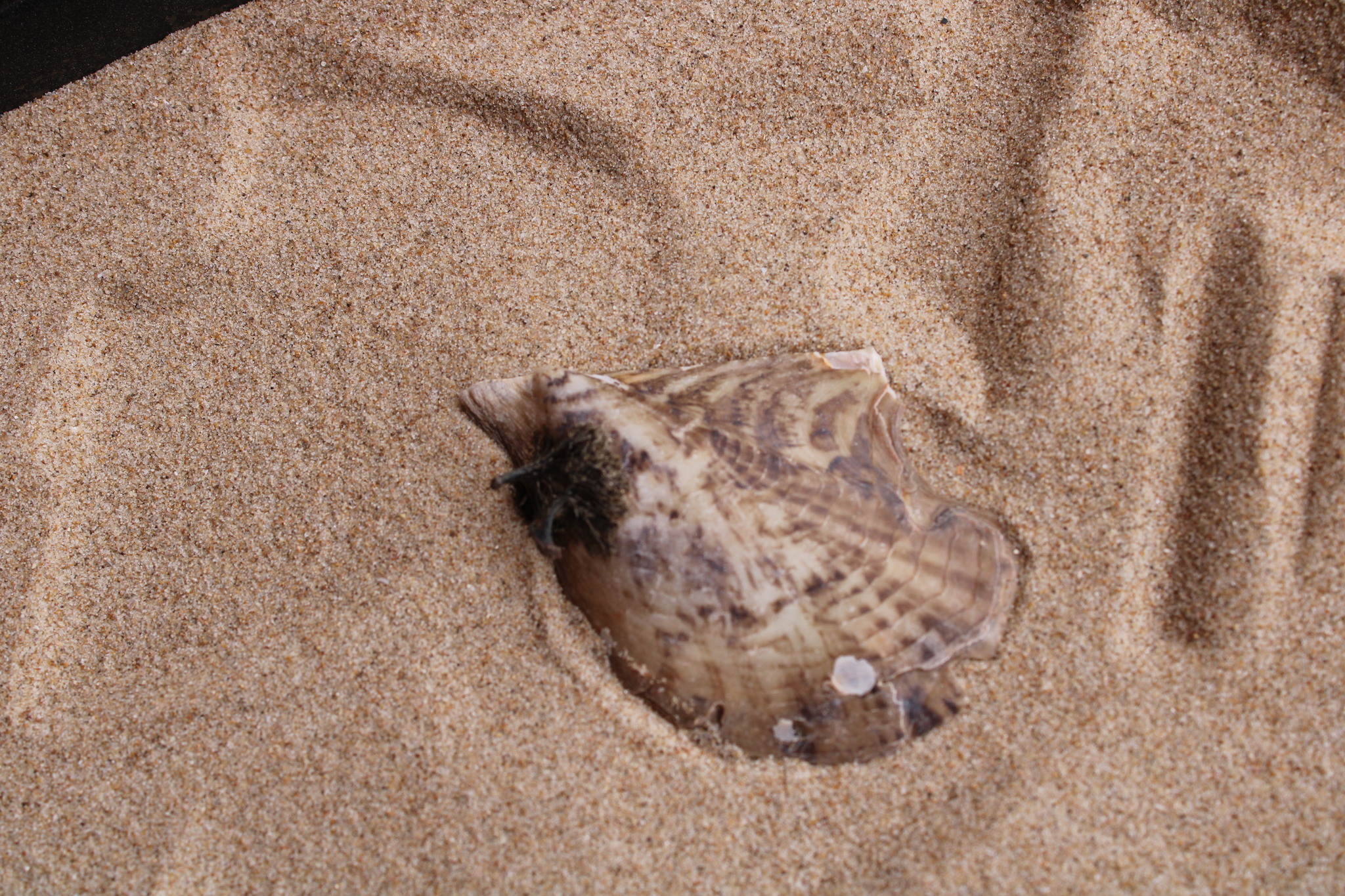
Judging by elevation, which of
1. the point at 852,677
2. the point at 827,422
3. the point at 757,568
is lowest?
the point at 852,677

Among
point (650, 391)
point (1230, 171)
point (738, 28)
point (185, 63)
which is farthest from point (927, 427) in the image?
point (185, 63)

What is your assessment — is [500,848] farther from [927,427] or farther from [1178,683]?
[1178,683]

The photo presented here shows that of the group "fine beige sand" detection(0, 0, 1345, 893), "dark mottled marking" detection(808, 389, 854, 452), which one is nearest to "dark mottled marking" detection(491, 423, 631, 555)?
"fine beige sand" detection(0, 0, 1345, 893)

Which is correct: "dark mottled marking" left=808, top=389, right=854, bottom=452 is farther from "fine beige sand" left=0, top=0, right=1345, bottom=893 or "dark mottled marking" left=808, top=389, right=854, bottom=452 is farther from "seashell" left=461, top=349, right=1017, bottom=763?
"fine beige sand" left=0, top=0, right=1345, bottom=893

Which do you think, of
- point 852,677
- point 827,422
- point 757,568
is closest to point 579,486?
point 757,568

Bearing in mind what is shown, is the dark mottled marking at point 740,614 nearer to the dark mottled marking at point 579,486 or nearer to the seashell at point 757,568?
the seashell at point 757,568

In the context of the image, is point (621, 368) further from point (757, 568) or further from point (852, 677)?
point (852, 677)
